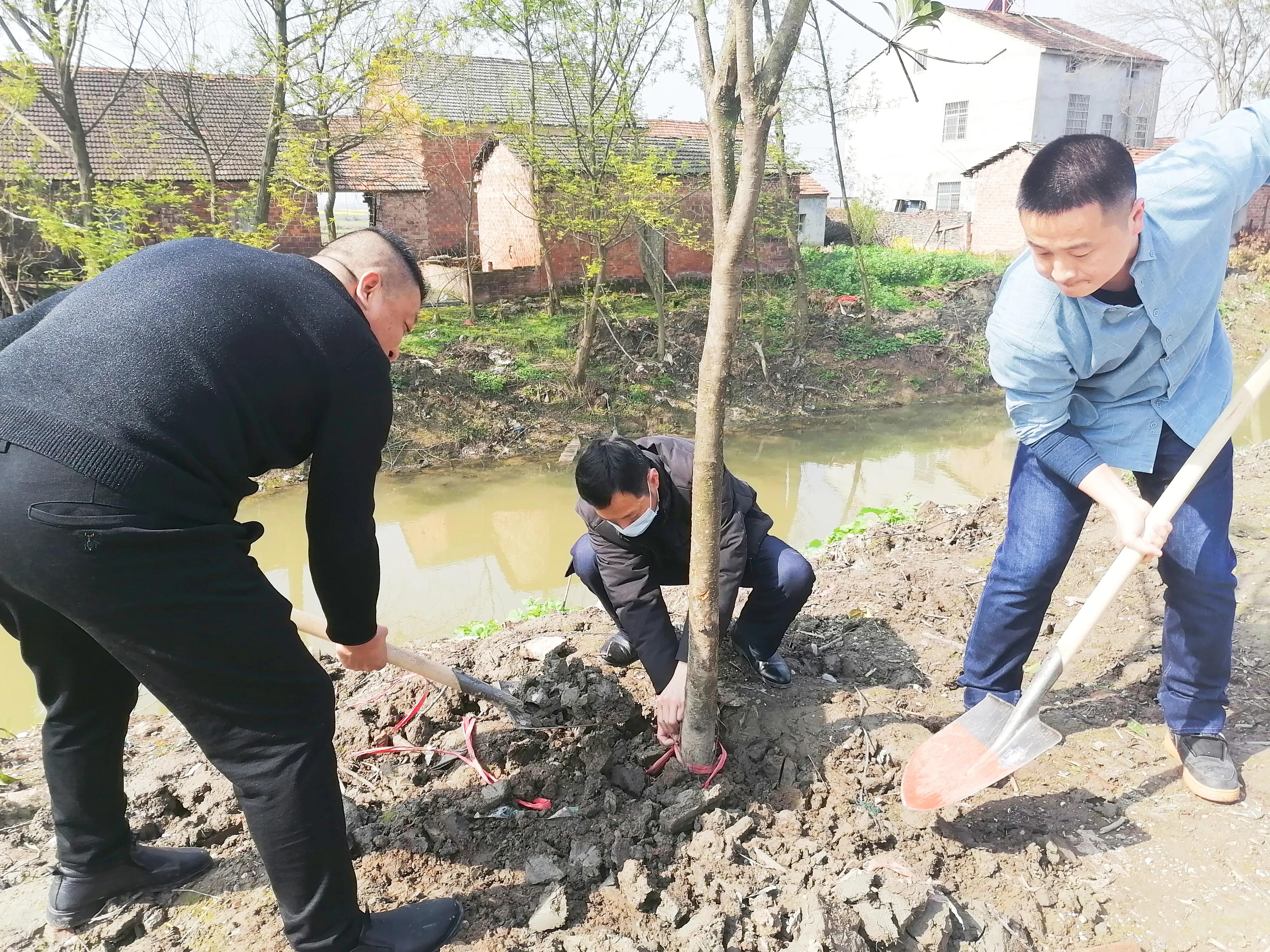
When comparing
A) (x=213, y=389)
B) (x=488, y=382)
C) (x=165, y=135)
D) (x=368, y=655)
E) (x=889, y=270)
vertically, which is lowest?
(x=488, y=382)

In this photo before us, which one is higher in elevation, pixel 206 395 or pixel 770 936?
pixel 206 395

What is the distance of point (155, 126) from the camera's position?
35.7 feet

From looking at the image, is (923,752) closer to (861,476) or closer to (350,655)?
(350,655)

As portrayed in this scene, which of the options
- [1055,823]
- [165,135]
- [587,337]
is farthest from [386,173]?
[1055,823]

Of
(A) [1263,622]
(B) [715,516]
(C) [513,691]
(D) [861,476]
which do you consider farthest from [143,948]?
(D) [861,476]

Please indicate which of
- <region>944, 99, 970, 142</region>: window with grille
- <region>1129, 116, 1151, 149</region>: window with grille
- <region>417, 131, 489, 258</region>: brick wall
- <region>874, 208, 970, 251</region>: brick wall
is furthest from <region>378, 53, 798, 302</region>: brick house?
<region>1129, 116, 1151, 149</region>: window with grille

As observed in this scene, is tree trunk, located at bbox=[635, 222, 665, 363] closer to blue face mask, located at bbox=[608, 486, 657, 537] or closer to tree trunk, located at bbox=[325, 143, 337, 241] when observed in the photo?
tree trunk, located at bbox=[325, 143, 337, 241]

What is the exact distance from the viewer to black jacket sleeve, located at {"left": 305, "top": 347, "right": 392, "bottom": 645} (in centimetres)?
169

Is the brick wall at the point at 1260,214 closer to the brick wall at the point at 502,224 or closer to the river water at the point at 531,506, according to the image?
the river water at the point at 531,506

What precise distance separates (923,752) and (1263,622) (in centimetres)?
212

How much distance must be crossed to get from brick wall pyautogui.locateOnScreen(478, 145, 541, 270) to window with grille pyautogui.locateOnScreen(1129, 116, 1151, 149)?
23.0 meters

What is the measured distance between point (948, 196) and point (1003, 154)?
15.9ft

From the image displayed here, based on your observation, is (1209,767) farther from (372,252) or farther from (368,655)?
(372,252)

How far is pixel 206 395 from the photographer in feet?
5.07
